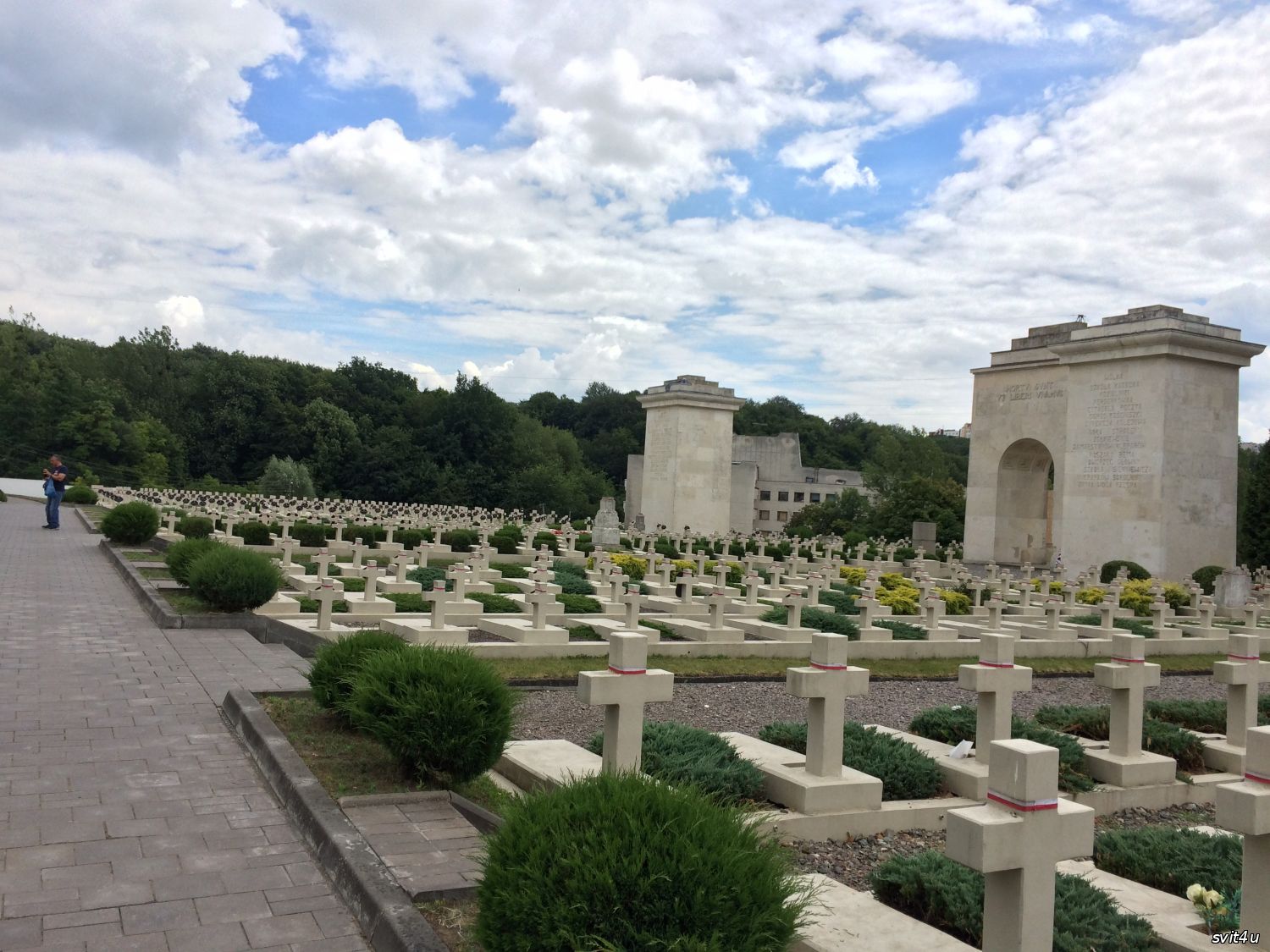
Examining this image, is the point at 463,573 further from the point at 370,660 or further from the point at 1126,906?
the point at 1126,906

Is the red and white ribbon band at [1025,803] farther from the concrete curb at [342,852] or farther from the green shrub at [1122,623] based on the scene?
the green shrub at [1122,623]

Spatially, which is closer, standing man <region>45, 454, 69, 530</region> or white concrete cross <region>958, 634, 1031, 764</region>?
white concrete cross <region>958, 634, 1031, 764</region>

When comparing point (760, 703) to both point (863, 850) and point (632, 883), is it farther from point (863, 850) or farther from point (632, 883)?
point (632, 883)

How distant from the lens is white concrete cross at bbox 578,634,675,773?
4824mm

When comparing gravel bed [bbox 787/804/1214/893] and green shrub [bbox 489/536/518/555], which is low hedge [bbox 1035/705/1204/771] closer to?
gravel bed [bbox 787/804/1214/893]

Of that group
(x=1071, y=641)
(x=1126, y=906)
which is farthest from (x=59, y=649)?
(x=1071, y=641)

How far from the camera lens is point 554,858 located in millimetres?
2906

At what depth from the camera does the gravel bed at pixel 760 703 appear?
8.14 meters

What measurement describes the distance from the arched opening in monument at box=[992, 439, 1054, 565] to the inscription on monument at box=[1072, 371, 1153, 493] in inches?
181

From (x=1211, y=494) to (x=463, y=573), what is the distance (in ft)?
65.2

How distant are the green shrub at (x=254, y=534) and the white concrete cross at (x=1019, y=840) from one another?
71.1 feet

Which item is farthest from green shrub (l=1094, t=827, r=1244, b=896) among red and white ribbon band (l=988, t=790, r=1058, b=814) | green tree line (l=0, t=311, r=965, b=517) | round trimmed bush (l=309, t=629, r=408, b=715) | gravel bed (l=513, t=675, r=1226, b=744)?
green tree line (l=0, t=311, r=965, b=517)

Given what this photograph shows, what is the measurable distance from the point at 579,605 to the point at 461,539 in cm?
1053

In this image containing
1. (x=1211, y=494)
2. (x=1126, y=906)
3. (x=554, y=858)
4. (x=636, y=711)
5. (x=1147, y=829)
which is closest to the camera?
(x=554, y=858)
